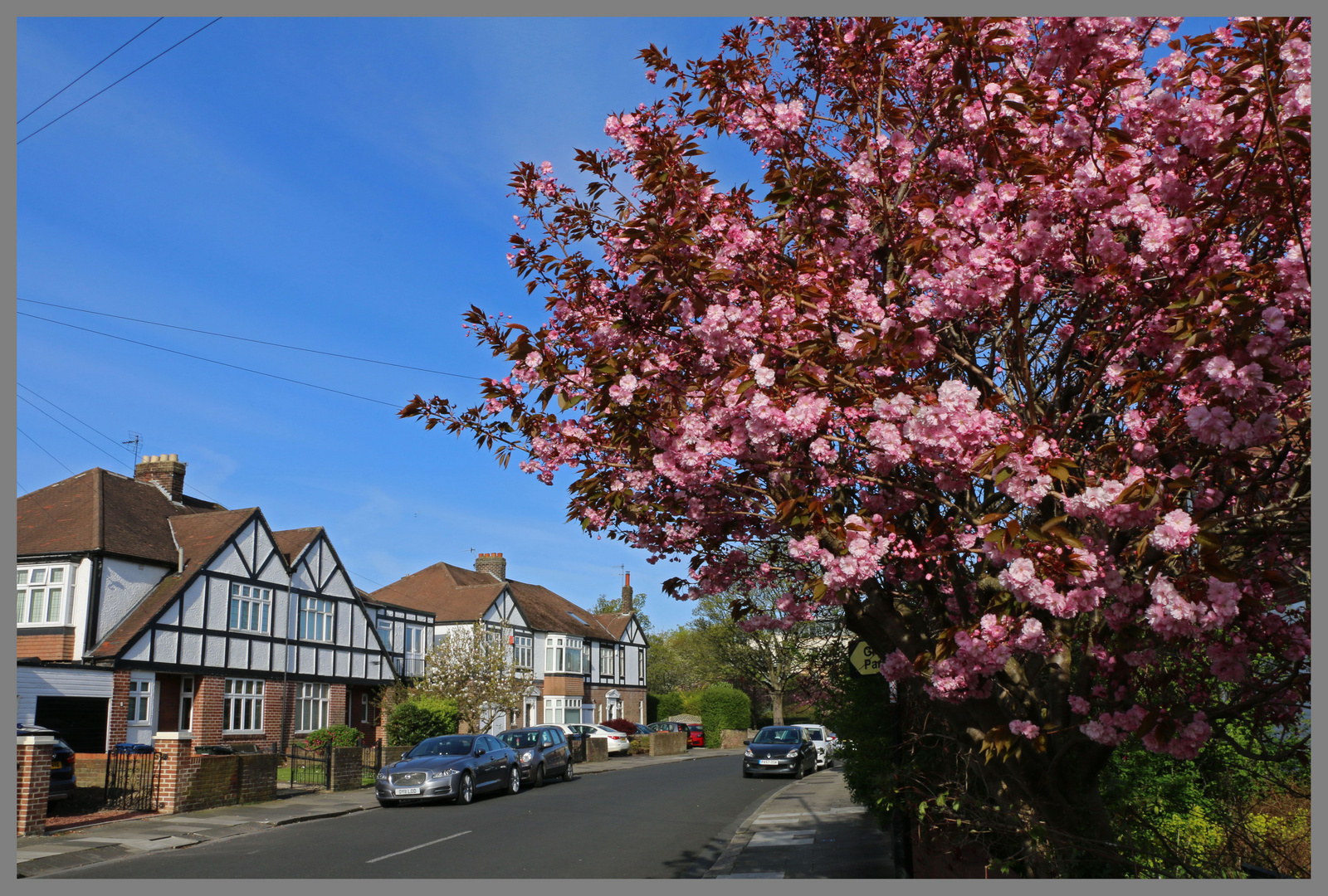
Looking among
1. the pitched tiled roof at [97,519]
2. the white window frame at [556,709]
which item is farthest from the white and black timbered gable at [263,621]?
the white window frame at [556,709]

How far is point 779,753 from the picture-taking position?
92.5 ft

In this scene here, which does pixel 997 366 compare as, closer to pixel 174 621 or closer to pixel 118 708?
pixel 118 708

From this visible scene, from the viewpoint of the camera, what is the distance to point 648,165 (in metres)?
5.85

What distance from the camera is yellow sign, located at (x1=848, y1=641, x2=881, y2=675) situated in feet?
33.3

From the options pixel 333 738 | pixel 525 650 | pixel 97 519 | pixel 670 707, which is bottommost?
pixel 670 707

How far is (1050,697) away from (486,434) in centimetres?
412

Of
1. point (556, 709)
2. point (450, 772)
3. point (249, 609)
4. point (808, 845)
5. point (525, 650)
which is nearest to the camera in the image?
point (808, 845)

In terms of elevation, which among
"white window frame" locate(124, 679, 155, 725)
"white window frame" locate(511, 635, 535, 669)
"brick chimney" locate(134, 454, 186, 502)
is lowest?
"white window frame" locate(124, 679, 155, 725)

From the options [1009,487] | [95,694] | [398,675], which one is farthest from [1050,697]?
[398,675]

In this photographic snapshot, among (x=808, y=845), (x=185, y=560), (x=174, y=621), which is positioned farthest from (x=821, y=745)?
(x=185, y=560)

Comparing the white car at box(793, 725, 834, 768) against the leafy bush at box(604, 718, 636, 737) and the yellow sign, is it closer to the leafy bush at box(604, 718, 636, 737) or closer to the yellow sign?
the leafy bush at box(604, 718, 636, 737)

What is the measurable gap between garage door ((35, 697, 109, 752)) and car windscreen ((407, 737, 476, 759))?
991 cm

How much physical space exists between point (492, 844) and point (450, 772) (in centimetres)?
638

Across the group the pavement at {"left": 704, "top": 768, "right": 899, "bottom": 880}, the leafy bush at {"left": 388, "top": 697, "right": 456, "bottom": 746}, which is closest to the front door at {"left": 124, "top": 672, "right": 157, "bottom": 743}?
the leafy bush at {"left": 388, "top": 697, "right": 456, "bottom": 746}
